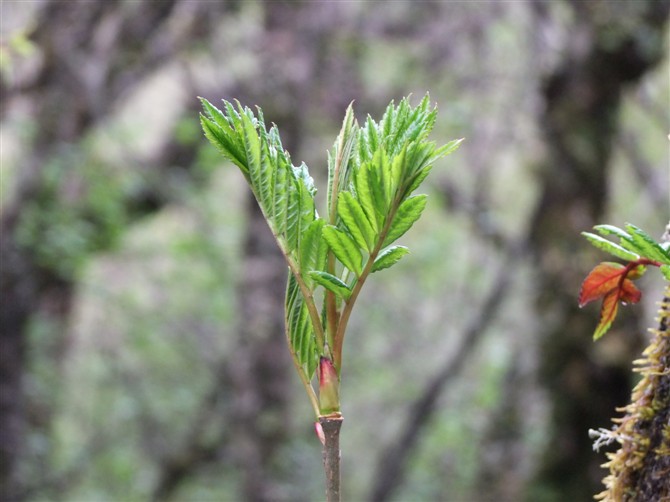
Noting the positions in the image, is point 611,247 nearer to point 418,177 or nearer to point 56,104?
point 418,177

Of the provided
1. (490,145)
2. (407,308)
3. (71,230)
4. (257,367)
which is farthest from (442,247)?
(71,230)

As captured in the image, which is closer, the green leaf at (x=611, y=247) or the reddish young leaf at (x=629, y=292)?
the green leaf at (x=611, y=247)

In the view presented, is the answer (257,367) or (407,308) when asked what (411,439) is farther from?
(407,308)

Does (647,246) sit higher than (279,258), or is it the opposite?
(279,258)

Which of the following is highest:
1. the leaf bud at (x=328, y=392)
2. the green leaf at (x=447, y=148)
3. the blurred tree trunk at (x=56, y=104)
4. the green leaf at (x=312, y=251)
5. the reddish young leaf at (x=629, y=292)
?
the blurred tree trunk at (x=56, y=104)

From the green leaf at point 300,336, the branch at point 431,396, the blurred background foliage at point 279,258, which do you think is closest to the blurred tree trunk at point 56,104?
the blurred background foliage at point 279,258

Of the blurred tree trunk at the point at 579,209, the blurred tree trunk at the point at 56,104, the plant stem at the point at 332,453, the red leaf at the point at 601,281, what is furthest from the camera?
the blurred tree trunk at the point at 56,104

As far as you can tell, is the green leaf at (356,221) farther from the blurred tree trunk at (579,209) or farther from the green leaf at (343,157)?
the blurred tree trunk at (579,209)

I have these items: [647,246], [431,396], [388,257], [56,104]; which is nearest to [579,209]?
[431,396]
